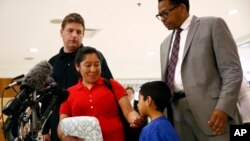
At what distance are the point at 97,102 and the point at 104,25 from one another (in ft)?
14.6

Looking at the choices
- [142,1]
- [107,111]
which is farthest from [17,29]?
[107,111]

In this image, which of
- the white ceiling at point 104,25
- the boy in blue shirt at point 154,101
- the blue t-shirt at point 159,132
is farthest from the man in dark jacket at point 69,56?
the white ceiling at point 104,25

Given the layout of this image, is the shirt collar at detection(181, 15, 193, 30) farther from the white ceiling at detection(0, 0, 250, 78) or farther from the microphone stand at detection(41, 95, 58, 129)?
the white ceiling at detection(0, 0, 250, 78)

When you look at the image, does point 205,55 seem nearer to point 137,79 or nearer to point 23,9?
point 23,9

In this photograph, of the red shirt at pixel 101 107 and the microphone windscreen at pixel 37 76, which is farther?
the red shirt at pixel 101 107

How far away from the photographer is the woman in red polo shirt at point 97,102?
1.60 m

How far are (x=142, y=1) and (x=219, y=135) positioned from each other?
3576 mm

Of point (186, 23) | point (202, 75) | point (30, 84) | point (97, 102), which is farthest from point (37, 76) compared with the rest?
point (186, 23)

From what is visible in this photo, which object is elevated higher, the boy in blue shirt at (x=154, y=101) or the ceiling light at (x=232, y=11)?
the ceiling light at (x=232, y=11)

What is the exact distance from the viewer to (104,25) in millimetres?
5953

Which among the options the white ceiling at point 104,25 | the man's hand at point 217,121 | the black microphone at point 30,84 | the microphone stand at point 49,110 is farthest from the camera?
the white ceiling at point 104,25

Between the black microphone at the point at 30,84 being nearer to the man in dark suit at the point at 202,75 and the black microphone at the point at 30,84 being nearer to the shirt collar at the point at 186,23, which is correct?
the man in dark suit at the point at 202,75

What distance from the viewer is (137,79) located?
10.8 metres

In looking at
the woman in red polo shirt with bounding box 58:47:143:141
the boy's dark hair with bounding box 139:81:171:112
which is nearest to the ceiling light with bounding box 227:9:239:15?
the boy's dark hair with bounding box 139:81:171:112
